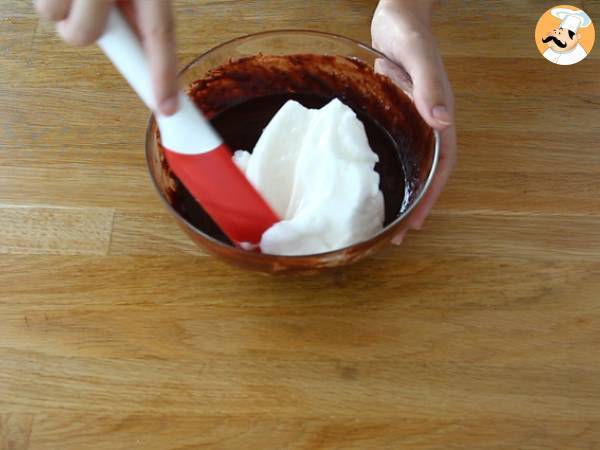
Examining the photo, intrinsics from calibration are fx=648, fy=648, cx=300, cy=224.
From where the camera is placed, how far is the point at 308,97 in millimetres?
868

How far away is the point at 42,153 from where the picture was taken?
902 mm

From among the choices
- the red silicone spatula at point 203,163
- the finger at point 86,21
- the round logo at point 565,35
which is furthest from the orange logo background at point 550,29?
the finger at point 86,21

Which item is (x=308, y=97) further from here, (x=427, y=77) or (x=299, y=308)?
(x=299, y=308)

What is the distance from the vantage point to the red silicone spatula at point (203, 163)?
598 mm

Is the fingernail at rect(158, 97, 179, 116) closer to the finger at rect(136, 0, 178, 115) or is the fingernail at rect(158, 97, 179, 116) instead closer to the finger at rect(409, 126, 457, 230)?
the finger at rect(136, 0, 178, 115)

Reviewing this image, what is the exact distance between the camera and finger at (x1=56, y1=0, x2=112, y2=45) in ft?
1.80

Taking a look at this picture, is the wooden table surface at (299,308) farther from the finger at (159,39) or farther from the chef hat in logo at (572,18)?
the finger at (159,39)

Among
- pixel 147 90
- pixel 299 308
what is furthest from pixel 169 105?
pixel 299 308

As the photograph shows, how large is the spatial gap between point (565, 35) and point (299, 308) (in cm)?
63

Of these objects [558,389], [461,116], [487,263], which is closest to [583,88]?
[461,116]

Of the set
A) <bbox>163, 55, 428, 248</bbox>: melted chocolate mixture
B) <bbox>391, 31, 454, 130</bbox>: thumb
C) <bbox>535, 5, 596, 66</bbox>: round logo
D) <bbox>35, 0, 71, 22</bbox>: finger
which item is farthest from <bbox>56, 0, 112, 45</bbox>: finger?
<bbox>535, 5, 596, 66</bbox>: round logo

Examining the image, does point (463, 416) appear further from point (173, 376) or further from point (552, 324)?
point (173, 376)

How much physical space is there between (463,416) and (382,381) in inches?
3.7

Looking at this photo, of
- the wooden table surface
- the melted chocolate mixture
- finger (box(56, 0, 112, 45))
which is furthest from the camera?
the melted chocolate mixture
